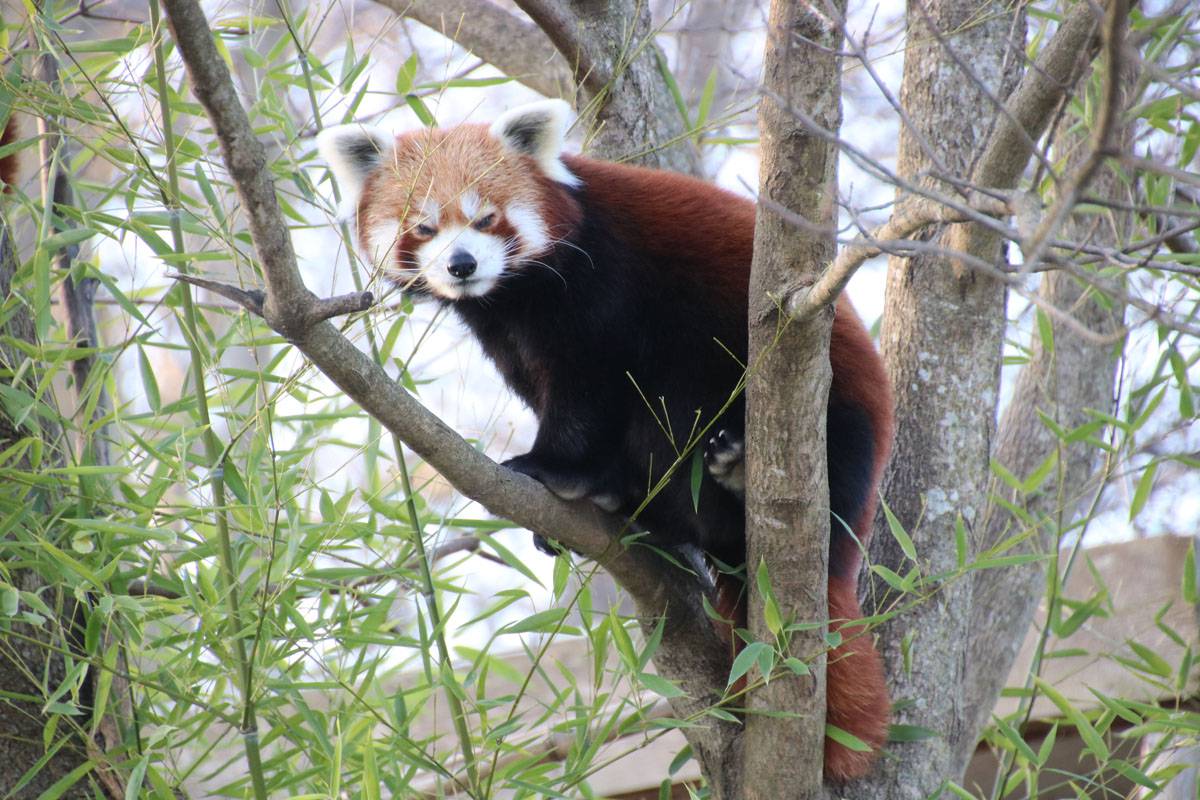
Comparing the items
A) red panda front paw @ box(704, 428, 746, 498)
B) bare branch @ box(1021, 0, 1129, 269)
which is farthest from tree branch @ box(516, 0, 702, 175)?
bare branch @ box(1021, 0, 1129, 269)

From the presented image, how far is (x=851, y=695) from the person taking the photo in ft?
7.32

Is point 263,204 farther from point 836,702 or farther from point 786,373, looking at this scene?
point 836,702

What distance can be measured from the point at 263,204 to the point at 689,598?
1244mm

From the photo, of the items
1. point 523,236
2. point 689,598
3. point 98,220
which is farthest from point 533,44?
point 689,598

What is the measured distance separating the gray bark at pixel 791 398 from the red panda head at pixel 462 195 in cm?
84

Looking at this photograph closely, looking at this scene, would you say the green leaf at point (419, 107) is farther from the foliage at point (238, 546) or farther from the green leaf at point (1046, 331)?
the green leaf at point (1046, 331)

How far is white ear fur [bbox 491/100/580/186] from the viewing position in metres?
2.70

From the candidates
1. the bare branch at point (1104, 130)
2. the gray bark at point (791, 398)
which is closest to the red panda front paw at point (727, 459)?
the gray bark at point (791, 398)

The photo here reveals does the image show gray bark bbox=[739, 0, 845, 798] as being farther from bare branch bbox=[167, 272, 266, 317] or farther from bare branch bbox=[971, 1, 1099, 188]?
bare branch bbox=[167, 272, 266, 317]

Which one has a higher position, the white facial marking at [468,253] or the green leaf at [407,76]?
the green leaf at [407,76]

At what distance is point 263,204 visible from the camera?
1.50 m

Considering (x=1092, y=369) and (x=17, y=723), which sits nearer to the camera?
(x=17, y=723)

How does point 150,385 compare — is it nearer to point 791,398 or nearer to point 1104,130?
point 791,398

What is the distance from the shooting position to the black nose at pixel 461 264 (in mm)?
2479
